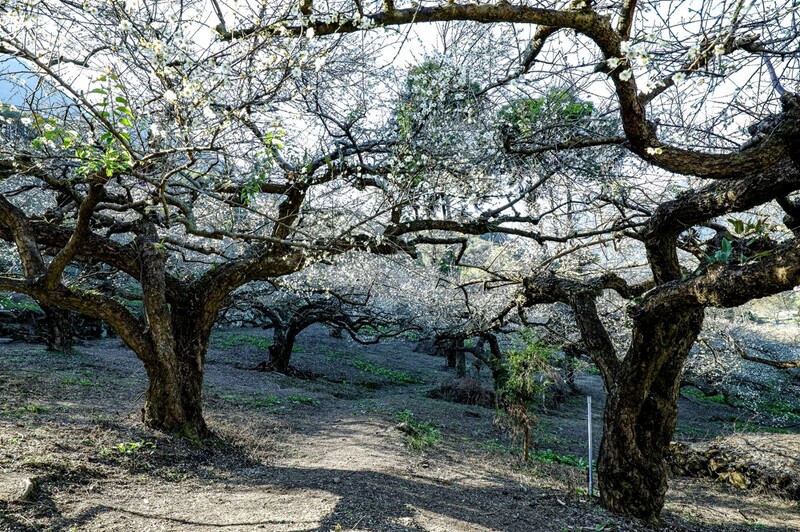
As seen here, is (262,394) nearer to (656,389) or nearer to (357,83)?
(357,83)

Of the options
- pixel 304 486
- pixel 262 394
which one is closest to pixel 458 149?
pixel 304 486

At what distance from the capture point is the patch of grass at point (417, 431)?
8.02m

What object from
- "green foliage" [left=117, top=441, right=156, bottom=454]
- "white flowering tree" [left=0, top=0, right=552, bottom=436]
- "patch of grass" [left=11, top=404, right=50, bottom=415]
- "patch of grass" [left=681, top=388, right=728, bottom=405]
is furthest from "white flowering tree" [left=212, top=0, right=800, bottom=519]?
"patch of grass" [left=681, top=388, right=728, bottom=405]

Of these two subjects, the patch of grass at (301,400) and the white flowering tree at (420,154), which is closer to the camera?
the white flowering tree at (420,154)

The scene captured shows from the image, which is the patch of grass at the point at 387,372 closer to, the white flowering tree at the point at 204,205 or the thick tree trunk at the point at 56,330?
the thick tree trunk at the point at 56,330

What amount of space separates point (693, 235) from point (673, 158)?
243 centimetres

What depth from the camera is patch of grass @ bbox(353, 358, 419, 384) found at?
17.3m

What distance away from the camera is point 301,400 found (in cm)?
1149

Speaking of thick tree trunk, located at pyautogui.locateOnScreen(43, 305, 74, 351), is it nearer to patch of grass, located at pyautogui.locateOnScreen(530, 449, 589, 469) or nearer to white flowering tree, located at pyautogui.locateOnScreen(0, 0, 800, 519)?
white flowering tree, located at pyautogui.locateOnScreen(0, 0, 800, 519)

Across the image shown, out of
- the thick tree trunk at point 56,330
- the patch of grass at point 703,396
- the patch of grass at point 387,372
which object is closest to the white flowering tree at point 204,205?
the thick tree trunk at point 56,330

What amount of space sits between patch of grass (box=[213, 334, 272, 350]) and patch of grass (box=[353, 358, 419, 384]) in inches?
144

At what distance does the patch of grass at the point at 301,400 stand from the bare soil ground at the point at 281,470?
31 millimetres

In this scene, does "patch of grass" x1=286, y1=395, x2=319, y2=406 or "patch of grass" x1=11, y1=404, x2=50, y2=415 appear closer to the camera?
"patch of grass" x1=11, y1=404, x2=50, y2=415

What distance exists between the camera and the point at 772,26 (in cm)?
333
